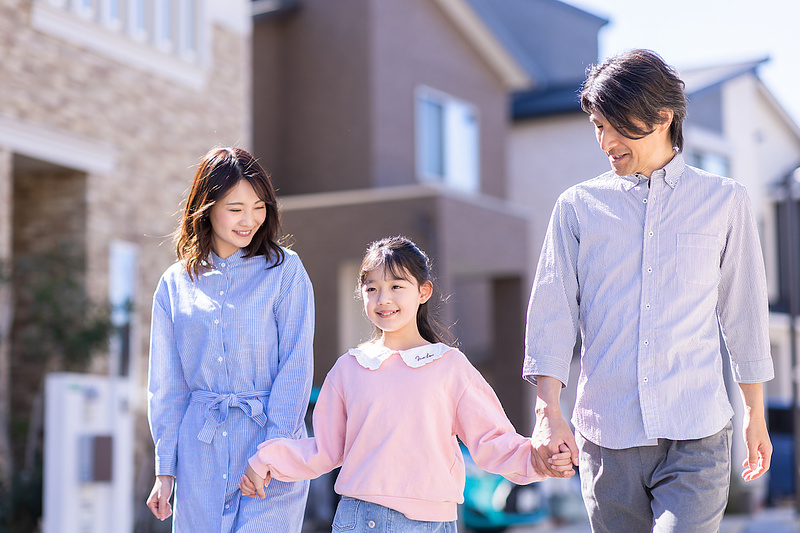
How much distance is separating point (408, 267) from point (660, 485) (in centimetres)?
113

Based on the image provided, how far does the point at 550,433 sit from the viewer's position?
3219 millimetres

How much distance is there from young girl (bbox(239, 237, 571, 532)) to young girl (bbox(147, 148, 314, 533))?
4.9 inches

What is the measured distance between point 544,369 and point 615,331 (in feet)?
0.84

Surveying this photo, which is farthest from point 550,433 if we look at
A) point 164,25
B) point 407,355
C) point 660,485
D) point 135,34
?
point 164,25

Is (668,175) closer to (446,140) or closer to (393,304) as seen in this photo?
(393,304)

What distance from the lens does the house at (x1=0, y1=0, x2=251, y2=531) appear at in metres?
9.95

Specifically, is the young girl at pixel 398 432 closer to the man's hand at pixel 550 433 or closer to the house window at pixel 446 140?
the man's hand at pixel 550 433

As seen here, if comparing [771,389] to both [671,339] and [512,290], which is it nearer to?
[512,290]

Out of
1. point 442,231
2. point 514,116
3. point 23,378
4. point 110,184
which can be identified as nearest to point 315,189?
point 442,231

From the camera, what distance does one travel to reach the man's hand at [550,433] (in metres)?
3.20

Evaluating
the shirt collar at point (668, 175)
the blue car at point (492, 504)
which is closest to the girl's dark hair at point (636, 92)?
the shirt collar at point (668, 175)

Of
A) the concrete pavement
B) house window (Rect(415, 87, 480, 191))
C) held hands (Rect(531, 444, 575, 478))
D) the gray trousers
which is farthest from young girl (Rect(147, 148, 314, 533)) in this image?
house window (Rect(415, 87, 480, 191))

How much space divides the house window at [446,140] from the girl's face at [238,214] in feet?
47.3

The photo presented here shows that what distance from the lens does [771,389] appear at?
27.5 metres
